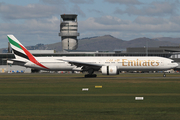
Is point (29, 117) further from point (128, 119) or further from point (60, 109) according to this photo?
point (128, 119)

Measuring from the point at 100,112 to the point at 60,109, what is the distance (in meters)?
3.19

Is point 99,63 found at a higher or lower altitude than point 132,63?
higher

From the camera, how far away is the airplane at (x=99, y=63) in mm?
57938

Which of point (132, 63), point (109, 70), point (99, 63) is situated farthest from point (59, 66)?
point (132, 63)

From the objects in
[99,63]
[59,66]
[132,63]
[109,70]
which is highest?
[99,63]

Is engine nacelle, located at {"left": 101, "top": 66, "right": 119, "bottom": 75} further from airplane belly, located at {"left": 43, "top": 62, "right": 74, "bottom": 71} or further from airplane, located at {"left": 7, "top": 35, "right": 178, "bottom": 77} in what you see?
airplane belly, located at {"left": 43, "top": 62, "right": 74, "bottom": 71}

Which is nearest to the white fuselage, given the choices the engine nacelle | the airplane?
the airplane

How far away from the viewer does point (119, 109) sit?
63.2 feet

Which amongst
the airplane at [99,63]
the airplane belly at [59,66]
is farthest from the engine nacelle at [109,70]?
the airplane belly at [59,66]

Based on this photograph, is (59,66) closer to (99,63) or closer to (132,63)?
(99,63)

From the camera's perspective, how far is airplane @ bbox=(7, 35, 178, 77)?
57938 mm

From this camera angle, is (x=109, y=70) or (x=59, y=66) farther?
(x=59, y=66)

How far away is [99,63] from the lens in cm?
6034

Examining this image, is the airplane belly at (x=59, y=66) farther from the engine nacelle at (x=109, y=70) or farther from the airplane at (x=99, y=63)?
the engine nacelle at (x=109, y=70)
